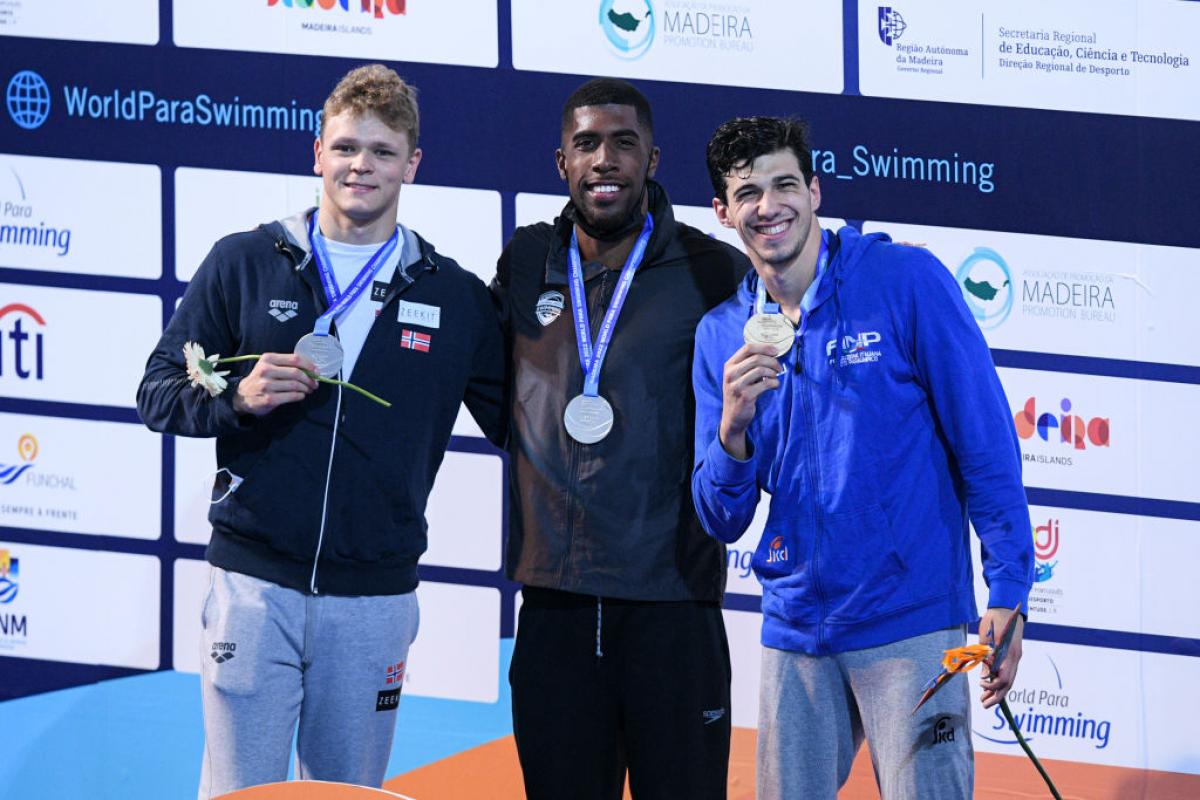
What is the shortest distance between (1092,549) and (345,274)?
2.35 metres

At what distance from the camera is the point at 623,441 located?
9.55 ft

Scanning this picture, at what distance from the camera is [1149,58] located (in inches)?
153

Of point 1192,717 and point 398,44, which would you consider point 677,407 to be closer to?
point 398,44

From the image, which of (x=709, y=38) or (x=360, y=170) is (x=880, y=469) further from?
(x=709, y=38)

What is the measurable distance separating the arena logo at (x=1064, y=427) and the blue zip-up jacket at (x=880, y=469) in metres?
1.36

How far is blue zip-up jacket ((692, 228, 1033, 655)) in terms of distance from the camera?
8.54 feet

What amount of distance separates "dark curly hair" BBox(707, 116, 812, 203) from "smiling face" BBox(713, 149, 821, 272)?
16 millimetres

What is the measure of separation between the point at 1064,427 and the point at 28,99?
3416 mm

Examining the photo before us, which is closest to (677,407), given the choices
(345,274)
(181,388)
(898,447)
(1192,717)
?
(898,447)

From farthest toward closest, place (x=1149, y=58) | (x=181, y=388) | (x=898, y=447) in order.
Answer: (x=1149, y=58) < (x=181, y=388) < (x=898, y=447)

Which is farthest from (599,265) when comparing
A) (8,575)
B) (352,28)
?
(8,575)

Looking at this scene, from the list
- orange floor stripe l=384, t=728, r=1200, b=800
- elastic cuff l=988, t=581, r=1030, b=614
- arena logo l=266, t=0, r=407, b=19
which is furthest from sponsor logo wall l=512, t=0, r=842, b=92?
orange floor stripe l=384, t=728, r=1200, b=800

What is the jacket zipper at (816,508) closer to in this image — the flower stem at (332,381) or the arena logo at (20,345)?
the flower stem at (332,381)

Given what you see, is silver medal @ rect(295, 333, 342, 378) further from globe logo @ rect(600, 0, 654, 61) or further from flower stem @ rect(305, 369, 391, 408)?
globe logo @ rect(600, 0, 654, 61)
